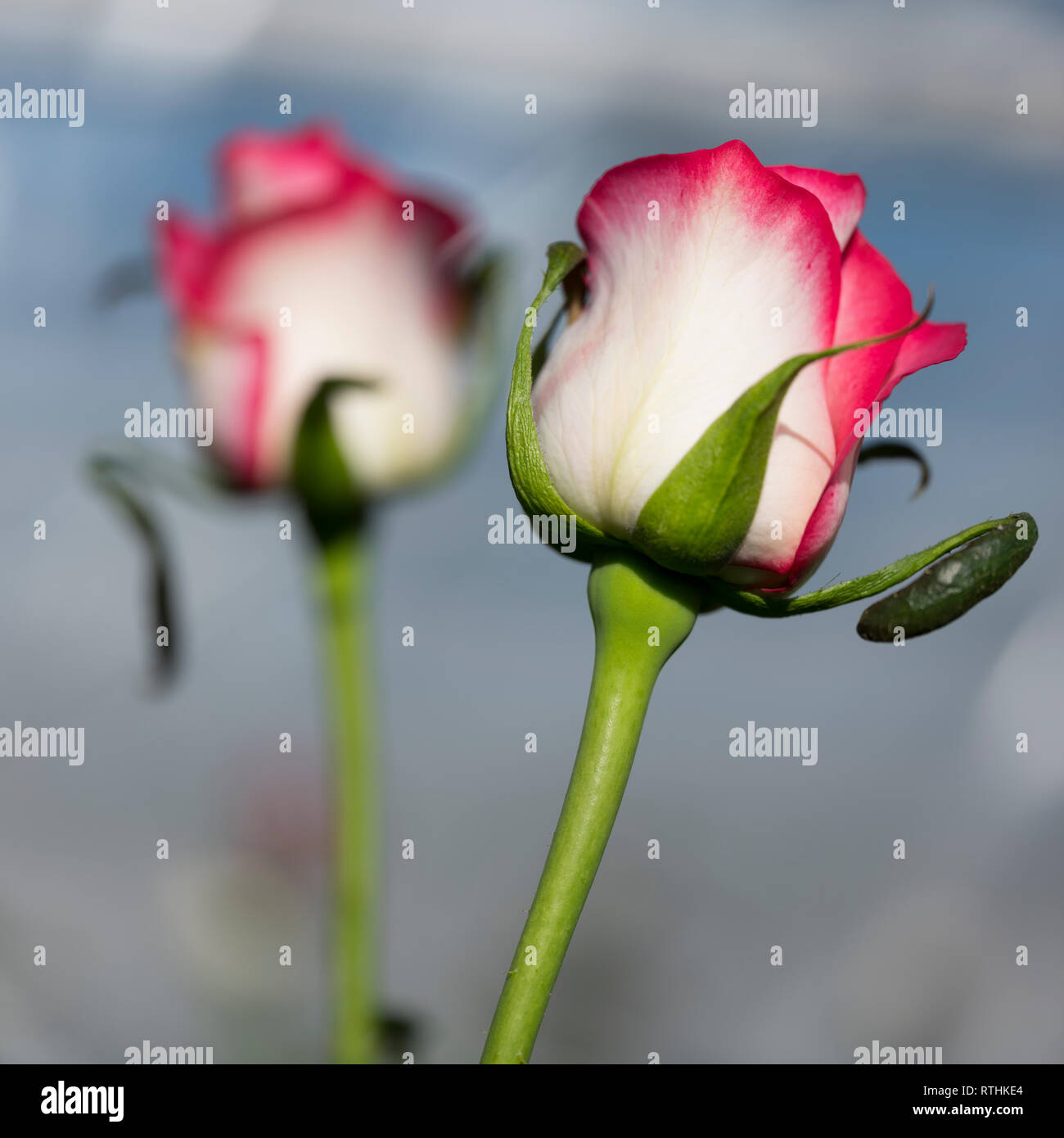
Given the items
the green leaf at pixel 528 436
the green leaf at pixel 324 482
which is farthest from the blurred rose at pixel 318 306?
the green leaf at pixel 528 436

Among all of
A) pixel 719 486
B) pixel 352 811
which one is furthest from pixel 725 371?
pixel 352 811

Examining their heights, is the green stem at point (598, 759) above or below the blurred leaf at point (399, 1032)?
above

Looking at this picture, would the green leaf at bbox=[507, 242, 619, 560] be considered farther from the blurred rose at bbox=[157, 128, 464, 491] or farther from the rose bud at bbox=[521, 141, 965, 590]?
the blurred rose at bbox=[157, 128, 464, 491]

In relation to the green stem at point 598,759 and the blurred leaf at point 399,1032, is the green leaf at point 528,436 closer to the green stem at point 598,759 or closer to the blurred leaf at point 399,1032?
the green stem at point 598,759

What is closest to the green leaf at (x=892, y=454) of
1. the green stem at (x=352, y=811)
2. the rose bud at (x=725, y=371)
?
the rose bud at (x=725, y=371)

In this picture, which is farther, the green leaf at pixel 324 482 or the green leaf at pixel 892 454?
the green leaf at pixel 324 482

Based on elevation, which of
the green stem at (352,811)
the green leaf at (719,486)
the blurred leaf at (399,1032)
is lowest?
the blurred leaf at (399,1032)
